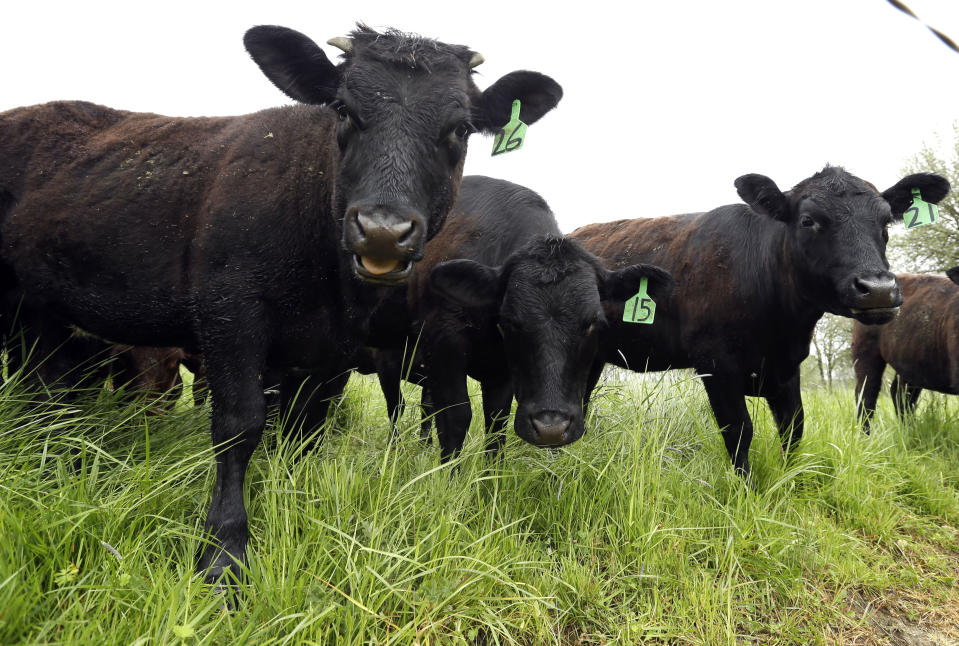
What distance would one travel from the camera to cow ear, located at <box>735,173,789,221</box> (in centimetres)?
516

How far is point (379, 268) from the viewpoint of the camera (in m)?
2.82

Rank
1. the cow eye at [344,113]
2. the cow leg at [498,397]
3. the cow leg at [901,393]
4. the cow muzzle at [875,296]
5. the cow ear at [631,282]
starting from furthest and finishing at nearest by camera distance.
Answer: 1. the cow leg at [901,393]
2. the cow leg at [498,397]
3. the cow ear at [631,282]
4. the cow muzzle at [875,296]
5. the cow eye at [344,113]

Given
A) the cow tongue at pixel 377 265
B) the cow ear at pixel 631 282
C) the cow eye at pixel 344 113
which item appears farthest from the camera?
the cow ear at pixel 631 282

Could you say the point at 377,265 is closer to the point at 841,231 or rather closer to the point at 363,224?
the point at 363,224

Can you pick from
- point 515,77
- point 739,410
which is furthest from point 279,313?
point 739,410

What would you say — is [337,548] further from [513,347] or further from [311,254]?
[513,347]

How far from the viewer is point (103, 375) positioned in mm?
4750

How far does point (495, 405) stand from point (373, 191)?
2.54m

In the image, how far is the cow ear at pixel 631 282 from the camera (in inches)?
182

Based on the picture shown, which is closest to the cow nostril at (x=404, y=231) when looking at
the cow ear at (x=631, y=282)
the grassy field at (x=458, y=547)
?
→ the grassy field at (x=458, y=547)

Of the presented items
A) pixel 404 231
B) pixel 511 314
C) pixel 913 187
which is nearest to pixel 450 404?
pixel 511 314

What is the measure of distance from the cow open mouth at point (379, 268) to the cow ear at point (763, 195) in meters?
3.57

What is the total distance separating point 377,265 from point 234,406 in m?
1.09

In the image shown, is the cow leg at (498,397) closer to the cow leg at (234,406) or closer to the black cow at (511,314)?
the black cow at (511,314)
